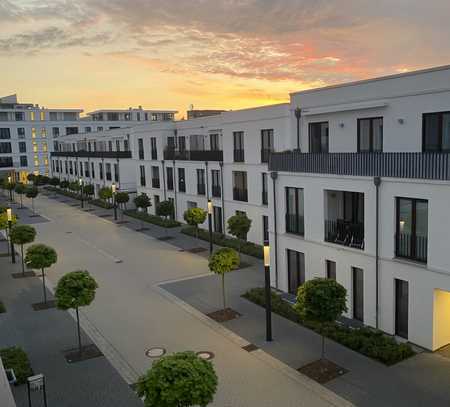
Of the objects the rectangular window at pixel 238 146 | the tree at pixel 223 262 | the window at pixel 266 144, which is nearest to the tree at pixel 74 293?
the tree at pixel 223 262

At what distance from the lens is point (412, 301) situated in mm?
13258

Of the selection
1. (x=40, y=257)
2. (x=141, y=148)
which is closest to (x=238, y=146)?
(x=40, y=257)

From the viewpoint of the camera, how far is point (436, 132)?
15547 millimetres

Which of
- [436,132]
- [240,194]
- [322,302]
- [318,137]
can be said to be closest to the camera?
[322,302]

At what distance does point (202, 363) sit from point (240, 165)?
2014 centimetres

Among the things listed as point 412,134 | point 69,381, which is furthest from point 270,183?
point 69,381

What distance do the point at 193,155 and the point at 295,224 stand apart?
16.3 m

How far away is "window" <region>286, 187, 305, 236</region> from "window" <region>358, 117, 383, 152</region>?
3133mm

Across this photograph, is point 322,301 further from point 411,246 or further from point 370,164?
point 370,164

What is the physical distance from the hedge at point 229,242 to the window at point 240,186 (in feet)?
8.26

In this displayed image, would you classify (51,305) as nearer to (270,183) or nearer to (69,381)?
(69,381)

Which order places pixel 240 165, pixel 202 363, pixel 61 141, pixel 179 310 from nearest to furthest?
pixel 202 363 < pixel 179 310 < pixel 240 165 < pixel 61 141

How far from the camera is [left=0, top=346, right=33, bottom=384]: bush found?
39.2 ft

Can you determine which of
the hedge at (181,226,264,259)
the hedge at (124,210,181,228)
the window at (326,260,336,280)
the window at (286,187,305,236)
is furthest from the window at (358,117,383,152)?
the hedge at (124,210,181,228)
